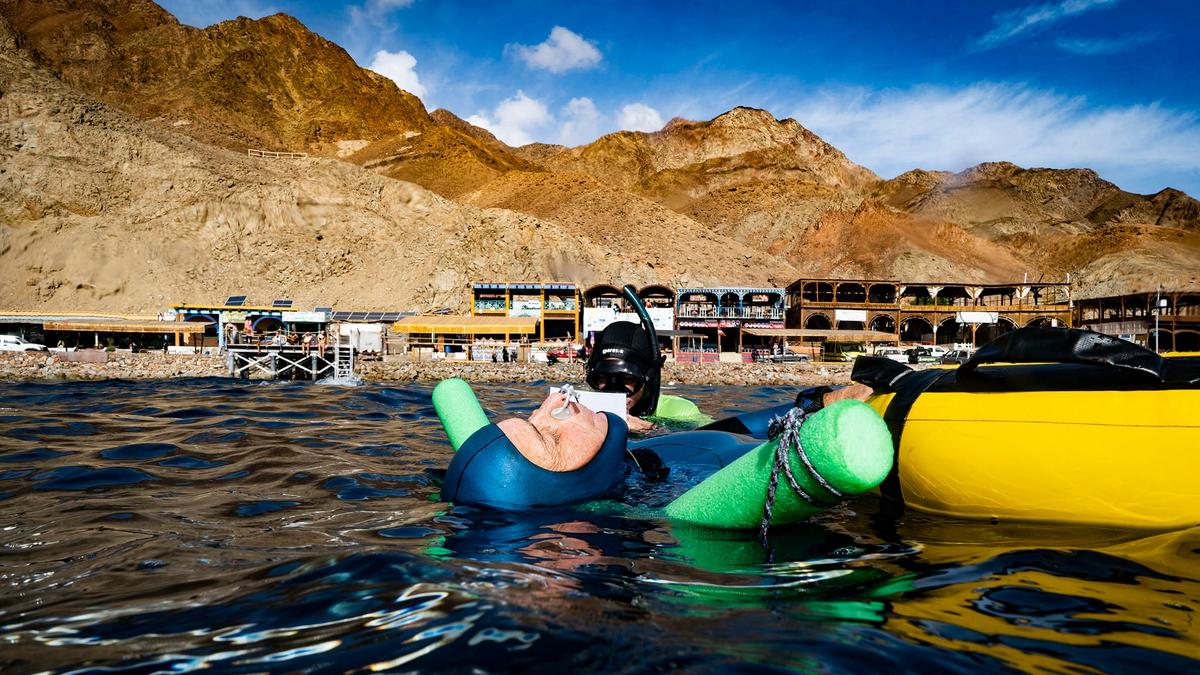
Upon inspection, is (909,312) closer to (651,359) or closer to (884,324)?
(884,324)

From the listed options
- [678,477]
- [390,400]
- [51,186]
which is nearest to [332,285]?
[51,186]

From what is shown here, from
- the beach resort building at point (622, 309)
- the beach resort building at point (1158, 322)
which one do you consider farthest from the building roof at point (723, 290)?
the beach resort building at point (1158, 322)

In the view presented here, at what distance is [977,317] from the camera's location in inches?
1882

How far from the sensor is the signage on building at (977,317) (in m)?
47.6

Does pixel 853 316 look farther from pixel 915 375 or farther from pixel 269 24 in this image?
pixel 269 24

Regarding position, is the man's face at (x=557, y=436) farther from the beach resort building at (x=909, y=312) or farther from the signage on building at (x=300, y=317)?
the beach resort building at (x=909, y=312)

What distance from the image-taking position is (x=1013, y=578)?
2.50 metres

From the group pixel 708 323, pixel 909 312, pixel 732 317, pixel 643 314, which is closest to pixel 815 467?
pixel 643 314

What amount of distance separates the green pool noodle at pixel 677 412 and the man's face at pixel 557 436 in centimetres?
392

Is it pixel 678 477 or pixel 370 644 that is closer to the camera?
pixel 370 644

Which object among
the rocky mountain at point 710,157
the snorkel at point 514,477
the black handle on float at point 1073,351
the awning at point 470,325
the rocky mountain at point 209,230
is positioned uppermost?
the rocky mountain at point 710,157

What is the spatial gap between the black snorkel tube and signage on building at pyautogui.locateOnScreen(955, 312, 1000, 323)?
4795cm

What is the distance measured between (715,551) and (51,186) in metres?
74.1

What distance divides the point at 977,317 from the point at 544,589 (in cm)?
5312
